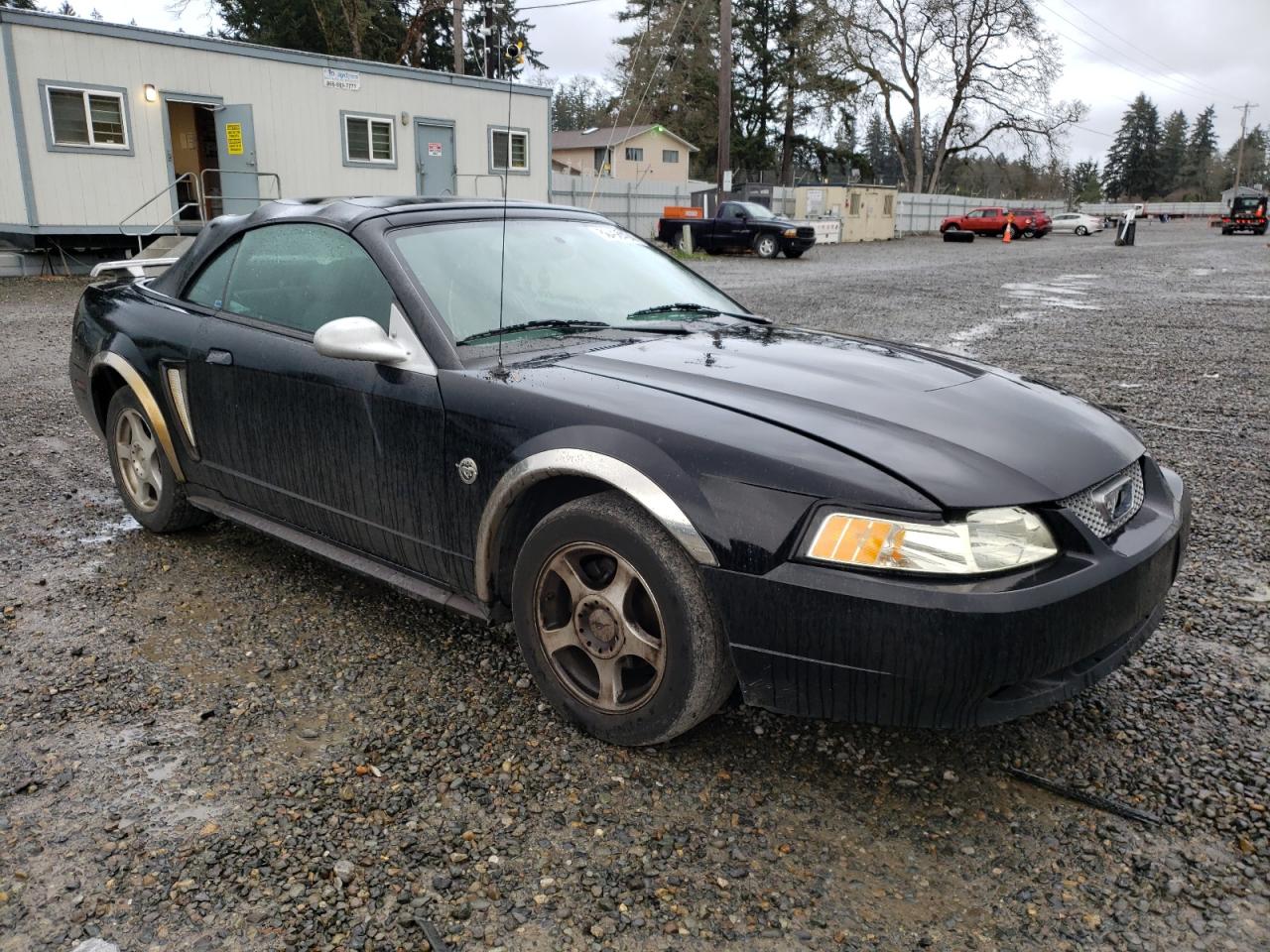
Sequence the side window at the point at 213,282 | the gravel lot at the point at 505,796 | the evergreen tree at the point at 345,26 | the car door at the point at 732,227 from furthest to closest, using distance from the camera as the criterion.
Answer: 1. the evergreen tree at the point at 345,26
2. the car door at the point at 732,227
3. the side window at the point at 213,282
4. the gravel lot at the point at 505,796

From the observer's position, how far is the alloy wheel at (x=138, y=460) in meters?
4.29

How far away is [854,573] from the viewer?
2199mm

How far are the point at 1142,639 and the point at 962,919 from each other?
0.94m

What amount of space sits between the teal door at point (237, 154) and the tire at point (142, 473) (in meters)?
14.7

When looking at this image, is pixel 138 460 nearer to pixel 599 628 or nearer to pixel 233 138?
pixel 599 628

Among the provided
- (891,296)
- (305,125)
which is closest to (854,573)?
(891,296)

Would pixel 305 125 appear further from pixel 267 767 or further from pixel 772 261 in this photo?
pixel 267 767

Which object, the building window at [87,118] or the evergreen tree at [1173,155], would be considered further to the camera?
the evergreen tree at [1173,155]

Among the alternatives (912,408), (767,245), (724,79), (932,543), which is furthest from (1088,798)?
(724,79)

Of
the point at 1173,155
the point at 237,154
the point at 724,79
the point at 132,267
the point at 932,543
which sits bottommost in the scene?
the point at 932,543

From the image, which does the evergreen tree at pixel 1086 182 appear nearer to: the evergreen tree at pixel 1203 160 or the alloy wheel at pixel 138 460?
the evergreen tree at pixel 1203 160

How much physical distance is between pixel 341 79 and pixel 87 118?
469 cm

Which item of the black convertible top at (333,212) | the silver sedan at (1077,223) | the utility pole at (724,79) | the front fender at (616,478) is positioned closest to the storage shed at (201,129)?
the utility pole at (724,79)

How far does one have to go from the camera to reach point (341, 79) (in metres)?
18.8
